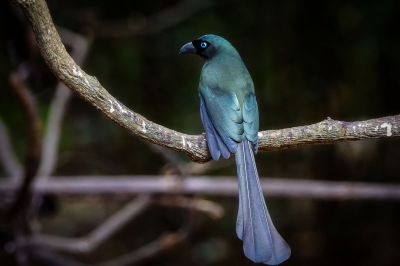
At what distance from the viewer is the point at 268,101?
5.34 metres

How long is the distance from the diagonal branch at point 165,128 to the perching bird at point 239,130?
0.09 m

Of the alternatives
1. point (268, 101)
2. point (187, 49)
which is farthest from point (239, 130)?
point (268, 101)

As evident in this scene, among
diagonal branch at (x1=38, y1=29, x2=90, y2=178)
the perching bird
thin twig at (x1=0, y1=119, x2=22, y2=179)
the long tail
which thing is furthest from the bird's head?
thin twig at (x1=0, y1=119, x2=22, y2=179)

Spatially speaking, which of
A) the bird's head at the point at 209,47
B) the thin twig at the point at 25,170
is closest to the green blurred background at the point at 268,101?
the thin twig at the point at 25,170

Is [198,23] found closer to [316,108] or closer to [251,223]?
[316,108]

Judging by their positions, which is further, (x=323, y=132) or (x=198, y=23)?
(x=198, y=23)

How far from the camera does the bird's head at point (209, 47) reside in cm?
333

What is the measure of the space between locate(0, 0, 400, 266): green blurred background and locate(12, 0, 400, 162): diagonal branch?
2492 millimetres

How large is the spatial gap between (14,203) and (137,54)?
6.11 ft

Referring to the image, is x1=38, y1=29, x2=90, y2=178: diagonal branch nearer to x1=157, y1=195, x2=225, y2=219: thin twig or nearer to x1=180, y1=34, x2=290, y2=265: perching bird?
x1=157, y1=195, x2=225, y2=219: thin twig

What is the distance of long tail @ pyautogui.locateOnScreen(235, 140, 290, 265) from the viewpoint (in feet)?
7.83

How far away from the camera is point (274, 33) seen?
5.33 m

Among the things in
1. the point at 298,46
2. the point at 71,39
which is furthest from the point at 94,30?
the point at 298,46

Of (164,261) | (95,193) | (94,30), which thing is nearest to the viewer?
(95,193)
